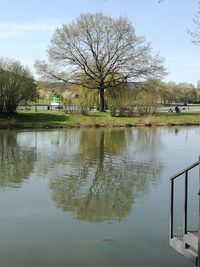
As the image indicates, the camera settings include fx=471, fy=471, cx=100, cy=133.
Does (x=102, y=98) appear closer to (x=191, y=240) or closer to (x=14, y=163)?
(x=14, y=163)

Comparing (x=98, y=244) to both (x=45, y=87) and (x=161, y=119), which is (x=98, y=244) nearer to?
(x=161, y=119)

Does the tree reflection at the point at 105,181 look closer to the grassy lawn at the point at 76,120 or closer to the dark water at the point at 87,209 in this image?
the dark water at the point at 87,209

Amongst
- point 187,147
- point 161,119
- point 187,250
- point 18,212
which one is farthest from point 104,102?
point 187,250

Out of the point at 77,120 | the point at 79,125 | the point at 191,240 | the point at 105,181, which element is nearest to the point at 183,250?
the point at 191,240

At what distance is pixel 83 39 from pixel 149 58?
8647 millimetres

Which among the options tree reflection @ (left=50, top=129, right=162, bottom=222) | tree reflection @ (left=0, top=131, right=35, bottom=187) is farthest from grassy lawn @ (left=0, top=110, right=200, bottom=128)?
tree reflection @ (left=50, top=129, right=162, bottom=222)

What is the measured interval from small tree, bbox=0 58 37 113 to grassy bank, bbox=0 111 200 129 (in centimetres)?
149

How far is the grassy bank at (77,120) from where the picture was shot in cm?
4797

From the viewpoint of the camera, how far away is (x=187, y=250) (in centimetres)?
788

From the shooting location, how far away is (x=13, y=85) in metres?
50.2

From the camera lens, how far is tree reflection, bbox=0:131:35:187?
18.3 m

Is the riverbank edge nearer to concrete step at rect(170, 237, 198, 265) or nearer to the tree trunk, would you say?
the tree trunk

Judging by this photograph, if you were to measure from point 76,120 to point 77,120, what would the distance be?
0.42 feet

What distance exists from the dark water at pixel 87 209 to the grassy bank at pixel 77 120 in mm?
21659
